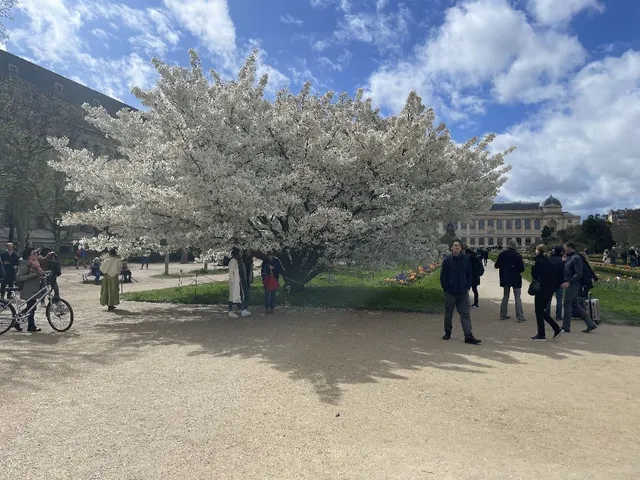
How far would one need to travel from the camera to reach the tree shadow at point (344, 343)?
642cm

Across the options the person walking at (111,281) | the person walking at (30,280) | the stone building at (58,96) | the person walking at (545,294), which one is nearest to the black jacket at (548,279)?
the person walking at (545,294)

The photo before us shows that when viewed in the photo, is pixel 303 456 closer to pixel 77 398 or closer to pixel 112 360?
pixel 77 398

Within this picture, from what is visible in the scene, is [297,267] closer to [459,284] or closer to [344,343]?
[344,343]

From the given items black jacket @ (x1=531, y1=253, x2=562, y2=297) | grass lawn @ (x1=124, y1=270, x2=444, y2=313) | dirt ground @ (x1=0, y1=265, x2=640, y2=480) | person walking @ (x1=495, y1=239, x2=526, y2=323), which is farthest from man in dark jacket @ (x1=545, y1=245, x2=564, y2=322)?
grass lawn @ (x1=124, y1=270, x2=444, y2=313)

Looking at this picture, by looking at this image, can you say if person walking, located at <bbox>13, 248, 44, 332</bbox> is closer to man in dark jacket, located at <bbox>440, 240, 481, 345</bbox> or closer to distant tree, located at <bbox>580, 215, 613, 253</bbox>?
man in dark jacket, located at <bbox>440, 240, 481, 345</bbox>

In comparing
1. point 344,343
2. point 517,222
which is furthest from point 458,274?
point 517,222

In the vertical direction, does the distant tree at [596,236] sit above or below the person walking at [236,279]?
above

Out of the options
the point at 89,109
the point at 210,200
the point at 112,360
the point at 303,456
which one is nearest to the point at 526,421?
the point at 303,456

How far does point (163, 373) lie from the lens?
240 inches

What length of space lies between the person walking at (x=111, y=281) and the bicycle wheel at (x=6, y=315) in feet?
11.3

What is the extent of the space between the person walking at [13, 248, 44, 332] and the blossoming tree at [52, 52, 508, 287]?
1896mm

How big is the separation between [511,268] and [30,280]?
11.0m

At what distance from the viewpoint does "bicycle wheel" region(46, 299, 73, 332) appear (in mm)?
9102

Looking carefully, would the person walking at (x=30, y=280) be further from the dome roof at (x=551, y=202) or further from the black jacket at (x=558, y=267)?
the dome roof at (x=551, y=202)
